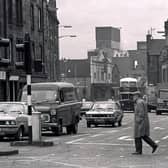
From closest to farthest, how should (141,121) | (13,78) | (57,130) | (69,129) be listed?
(141,121) < (57,130) < (69,129) < (13,78)

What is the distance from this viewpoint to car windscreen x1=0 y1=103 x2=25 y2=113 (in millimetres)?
25719

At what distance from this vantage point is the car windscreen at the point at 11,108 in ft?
84.4

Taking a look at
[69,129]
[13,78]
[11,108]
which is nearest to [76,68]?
[13,78]

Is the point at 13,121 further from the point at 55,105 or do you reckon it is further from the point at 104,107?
the point at 104,107

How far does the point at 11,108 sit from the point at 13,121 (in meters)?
1.67

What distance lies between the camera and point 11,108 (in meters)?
26.0

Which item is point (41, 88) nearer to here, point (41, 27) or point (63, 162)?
point (63, 162)

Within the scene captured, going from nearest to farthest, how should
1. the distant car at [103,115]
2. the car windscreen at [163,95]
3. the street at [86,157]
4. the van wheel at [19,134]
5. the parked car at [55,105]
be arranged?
the street at [86,157] → the van wheel at [19,134] → the parked car at [55,105] → the distant car at [103,115] → the car windscreen at [163,95]

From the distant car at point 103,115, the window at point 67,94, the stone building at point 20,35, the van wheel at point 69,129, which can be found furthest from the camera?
the stone building at point 20,35

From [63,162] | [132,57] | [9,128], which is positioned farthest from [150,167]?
[132,57]

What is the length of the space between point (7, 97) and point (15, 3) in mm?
8904

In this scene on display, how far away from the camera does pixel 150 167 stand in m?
15.0

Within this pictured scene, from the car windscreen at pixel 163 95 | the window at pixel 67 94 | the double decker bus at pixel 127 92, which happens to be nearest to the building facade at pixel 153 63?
the double decker bus at pixel 127 92

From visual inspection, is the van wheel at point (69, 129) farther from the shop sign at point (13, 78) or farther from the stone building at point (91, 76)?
the stone building at point (91, 76)
